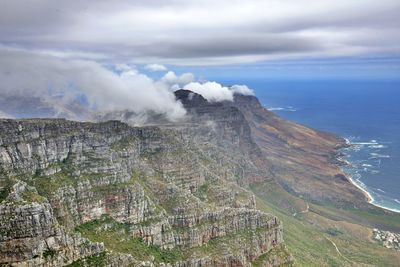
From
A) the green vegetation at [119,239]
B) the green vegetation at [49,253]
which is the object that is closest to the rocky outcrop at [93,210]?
the green vegetation at [49,253]

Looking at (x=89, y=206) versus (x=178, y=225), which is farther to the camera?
(x=178, y=225)

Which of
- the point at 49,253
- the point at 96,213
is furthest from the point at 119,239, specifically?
the point at 49,253

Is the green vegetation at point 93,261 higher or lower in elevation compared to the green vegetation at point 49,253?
lower

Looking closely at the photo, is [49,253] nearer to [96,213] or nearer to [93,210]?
[93,210]

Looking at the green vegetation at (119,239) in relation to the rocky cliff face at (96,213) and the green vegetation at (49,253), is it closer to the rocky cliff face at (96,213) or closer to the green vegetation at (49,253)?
the rocky cliff face at (96,213)

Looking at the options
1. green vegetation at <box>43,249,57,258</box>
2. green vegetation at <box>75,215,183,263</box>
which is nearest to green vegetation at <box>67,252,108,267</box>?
green vegetation at <box>43,249,57,258</box>

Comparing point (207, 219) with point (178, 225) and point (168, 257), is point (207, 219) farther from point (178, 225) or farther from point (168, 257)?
point (168, 257)

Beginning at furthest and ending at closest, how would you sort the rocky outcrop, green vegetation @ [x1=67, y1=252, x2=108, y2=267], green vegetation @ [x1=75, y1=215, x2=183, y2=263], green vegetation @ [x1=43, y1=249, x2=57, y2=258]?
green vegetation @ [x1=75, y1=215, x2=183, y2=263]
green vegetation @ [x1=67, y1=252, x2=108, y2=267]
the rocky outcrop
green vegetation @ [x1=43, y1=249, x2=57, y2=258]

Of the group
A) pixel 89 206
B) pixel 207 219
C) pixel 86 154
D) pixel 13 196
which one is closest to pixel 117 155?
Result: pixel 86 154

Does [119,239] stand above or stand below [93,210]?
below

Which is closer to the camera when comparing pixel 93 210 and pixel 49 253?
pixel 49 253

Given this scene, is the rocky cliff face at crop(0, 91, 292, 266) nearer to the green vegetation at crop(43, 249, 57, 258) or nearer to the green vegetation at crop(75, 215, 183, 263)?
the green vegetation at crop(43, 249, 57, 258)
